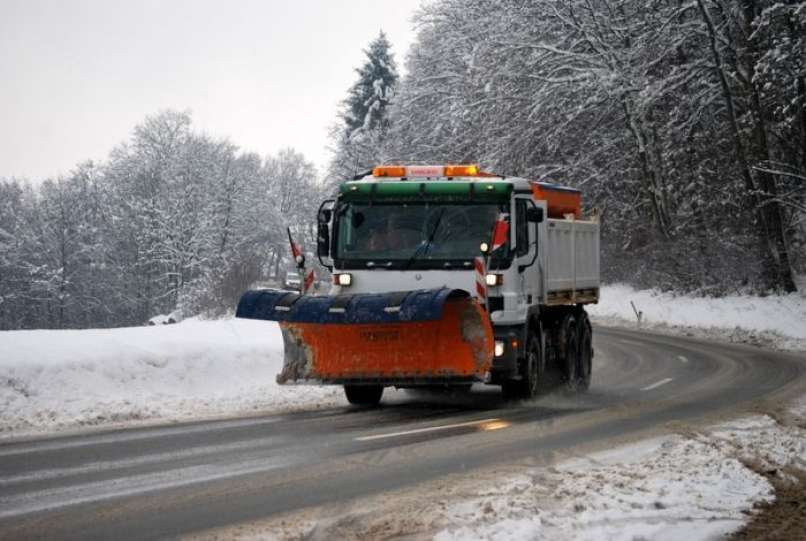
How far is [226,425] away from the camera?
11461 millimetres

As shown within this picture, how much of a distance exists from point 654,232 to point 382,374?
29074mm

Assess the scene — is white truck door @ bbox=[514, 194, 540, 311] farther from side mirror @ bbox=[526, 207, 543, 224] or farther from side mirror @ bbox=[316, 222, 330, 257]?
side mirror @ bbox=[316, 222, 330, 257]

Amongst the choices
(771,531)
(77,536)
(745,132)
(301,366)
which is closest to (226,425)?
(301,366)

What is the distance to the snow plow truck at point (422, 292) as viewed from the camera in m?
12.2

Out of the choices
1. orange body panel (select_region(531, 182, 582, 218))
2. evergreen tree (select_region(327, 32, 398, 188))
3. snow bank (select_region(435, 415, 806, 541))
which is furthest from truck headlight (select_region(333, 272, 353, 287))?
evergreen tree (select_region(327, 32, 398, 188))

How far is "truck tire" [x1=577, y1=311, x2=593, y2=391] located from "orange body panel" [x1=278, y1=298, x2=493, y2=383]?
4.83 m

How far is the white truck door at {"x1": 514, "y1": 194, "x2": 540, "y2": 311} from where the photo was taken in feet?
43.2

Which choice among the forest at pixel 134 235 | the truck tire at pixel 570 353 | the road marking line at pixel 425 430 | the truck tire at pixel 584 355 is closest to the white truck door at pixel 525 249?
the road marking line at pixel 425 430

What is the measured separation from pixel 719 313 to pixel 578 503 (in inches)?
1121

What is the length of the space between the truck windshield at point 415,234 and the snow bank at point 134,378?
232cm

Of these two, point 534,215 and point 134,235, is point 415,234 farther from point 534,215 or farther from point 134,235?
point 134,235

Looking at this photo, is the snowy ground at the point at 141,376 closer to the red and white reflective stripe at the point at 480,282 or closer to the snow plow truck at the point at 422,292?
the snow plow truck at the point at 422,292

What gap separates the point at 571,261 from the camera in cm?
1620

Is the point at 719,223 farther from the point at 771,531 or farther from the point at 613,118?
the point at 771,531
